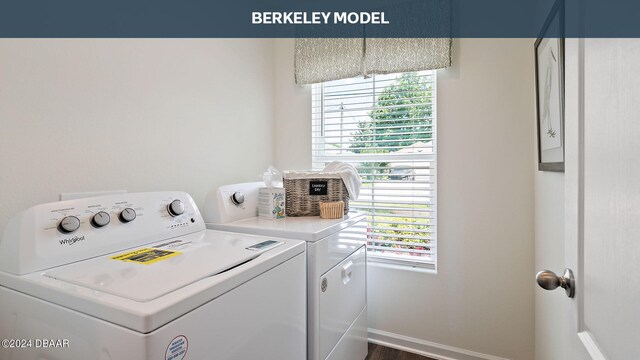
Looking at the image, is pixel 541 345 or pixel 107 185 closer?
pixel 107 185

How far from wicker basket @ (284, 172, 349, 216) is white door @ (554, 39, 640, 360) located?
1.19 metres

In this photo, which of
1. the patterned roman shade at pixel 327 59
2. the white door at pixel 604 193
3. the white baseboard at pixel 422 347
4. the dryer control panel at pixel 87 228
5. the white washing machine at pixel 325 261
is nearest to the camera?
the white door at pixel 604 193

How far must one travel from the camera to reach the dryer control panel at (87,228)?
35.2 inches

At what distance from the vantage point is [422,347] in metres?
2.01

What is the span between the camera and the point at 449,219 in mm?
1956

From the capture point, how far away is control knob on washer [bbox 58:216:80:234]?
97 centimetres

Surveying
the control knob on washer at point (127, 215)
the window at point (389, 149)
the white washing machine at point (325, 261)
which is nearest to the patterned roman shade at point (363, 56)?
the window at point (389, 149)

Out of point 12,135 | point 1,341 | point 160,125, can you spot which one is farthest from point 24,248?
point 160,125

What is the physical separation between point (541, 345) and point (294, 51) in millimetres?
2369

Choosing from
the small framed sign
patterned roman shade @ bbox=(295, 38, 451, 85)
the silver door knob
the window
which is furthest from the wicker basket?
the silver door knob
